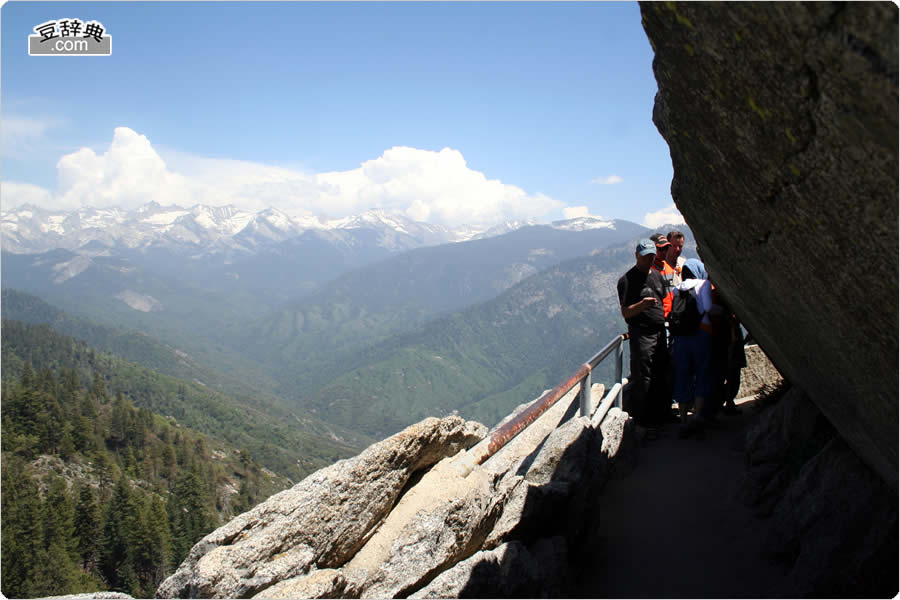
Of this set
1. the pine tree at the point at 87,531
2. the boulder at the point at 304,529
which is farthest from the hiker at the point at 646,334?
the pine tree at the point at 87,531

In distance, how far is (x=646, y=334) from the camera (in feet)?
29.9

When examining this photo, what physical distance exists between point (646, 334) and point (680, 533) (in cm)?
351

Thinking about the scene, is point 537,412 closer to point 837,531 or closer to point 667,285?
point 837,531

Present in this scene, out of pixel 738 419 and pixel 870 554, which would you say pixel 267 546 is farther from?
pixel 738 419

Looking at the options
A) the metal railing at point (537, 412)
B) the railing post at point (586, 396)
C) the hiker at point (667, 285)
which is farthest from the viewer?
the hiker at point (667, 285)

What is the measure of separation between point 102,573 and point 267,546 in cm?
11327

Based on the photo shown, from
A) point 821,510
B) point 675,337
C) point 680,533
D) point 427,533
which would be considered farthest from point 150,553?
point 821,510

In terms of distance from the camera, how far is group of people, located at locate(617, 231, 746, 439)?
28.3 ft

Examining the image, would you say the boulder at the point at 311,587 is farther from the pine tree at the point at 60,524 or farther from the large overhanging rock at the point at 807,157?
the pine tree at the point at 60,524

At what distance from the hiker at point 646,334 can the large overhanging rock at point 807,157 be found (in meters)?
4.46

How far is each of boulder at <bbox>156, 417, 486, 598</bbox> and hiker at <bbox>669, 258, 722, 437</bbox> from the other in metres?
5.05

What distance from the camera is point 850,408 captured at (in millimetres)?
4199

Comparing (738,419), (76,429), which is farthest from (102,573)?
(738,419)

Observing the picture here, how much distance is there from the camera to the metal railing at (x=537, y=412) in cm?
548
